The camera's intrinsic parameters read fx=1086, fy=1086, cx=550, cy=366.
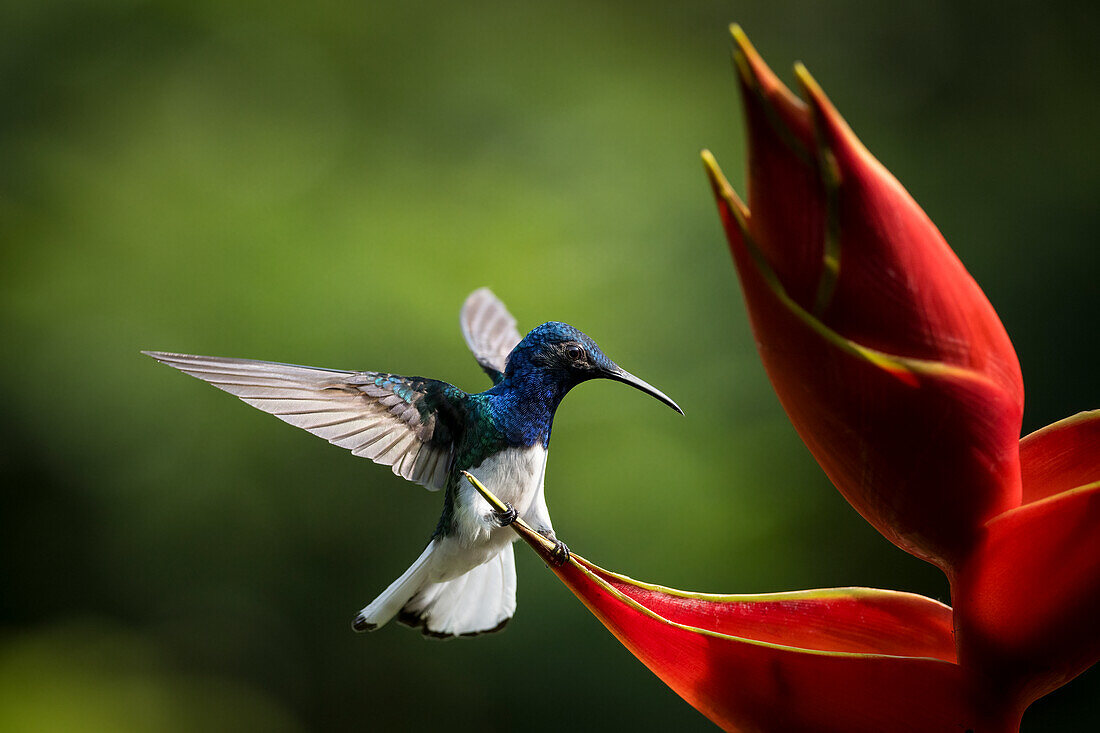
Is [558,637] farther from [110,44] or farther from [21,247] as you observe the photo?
[110,44]

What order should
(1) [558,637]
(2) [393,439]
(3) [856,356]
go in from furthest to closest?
(1) [558,637] → (2) [393,439] → (3) [856,356]

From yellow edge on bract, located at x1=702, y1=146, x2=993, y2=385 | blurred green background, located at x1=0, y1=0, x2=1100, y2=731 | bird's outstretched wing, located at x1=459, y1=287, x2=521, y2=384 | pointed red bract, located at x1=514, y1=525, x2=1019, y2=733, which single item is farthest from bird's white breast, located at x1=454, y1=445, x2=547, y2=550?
blurred green background, located at x1=0, y1=0, x2=1100, y2=731

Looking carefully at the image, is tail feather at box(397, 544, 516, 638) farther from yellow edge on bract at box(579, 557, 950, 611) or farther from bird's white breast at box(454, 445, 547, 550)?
yellow edge on bract at box(579, 557, 950, 611)

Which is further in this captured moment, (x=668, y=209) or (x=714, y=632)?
→ (x=668, y=209)

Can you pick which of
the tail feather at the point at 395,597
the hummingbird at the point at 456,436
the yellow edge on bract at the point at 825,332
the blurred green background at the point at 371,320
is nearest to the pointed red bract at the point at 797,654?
the yellow edge on bract at the point at 825,332

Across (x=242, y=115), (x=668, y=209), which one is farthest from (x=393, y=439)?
(x=242, y=115)

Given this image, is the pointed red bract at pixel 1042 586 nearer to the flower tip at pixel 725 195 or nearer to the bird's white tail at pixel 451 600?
the flower tip at pixel 725 195
